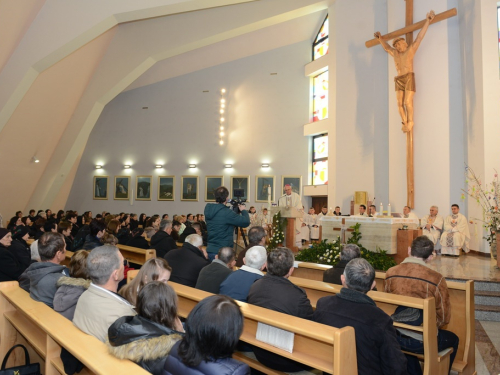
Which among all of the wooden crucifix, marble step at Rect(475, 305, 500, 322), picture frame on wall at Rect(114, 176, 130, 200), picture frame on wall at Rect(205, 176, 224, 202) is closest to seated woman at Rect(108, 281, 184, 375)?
marble step at Rect(475, 305, 500, 322)

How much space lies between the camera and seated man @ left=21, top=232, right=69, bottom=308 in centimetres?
329

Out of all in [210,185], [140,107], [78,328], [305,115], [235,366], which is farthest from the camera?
[140,107]

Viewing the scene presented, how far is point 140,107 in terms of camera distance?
1911 centimetres

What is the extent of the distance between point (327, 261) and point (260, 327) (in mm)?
4599

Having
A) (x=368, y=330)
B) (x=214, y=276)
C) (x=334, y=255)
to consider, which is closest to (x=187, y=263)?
(x=214, y=276)

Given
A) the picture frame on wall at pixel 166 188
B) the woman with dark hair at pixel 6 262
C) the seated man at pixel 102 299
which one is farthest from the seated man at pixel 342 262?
the picture frame on wall at pixel 166 188

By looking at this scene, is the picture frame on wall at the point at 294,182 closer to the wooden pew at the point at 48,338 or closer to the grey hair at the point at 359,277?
the wooden pew at the point at 48,338

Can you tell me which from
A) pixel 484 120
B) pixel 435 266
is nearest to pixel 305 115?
pixel 484 120

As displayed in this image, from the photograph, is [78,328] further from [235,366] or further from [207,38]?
[207,38]

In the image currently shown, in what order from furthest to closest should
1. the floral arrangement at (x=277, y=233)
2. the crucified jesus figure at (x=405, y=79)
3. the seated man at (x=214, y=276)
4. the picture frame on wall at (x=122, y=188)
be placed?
the picture frame on wall at (x=122, y=188)
the crucified jesus figure at (x=405, y=79)
the floral arrangement at (x=277, y=233)
the seated man at (x=214, y=276)

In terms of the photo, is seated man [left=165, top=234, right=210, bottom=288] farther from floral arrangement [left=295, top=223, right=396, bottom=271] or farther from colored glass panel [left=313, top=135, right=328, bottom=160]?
colored glass panel [left=313, top=135, right=328, bottom=160]

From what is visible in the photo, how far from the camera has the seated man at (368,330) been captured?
8.23 feet

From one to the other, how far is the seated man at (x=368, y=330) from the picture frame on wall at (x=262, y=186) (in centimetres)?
1334

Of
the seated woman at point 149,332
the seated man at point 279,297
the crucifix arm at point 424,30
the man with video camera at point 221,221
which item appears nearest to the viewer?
the seated woman at point 149,332
